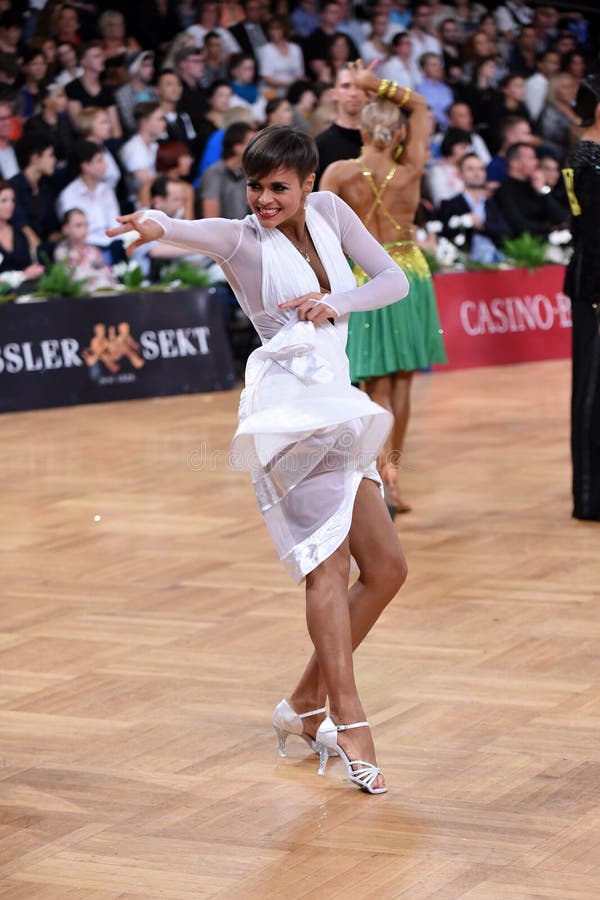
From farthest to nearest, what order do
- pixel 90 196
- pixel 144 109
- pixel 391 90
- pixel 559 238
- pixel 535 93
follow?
pixel 535 93 < pixel 559 238 < pixel 144 109 < pixel 90 196 < pixel 391 90

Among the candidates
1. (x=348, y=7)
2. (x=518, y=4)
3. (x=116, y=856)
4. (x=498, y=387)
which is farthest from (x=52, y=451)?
(x=518, y=4)

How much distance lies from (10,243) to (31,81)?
2.18 m

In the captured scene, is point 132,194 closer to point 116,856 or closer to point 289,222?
point 289,222

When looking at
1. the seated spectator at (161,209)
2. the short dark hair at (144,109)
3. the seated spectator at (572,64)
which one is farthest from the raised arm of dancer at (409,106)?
the seated spectator at (572,64)

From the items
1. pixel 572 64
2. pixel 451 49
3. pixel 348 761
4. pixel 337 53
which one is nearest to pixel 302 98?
pixel 337 53

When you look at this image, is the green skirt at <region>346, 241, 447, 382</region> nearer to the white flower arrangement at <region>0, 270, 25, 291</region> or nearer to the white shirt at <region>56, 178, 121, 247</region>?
the white flower arrangement at <region>0, 270, 25, 291</region>

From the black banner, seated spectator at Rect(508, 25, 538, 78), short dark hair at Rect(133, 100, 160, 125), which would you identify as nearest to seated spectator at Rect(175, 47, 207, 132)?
short dark hair at Rect(133, 100, 160, 125)

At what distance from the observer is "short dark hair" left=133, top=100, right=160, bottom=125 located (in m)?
12.1

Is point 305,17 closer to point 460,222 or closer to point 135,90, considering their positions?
point 135,90

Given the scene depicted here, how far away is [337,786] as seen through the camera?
12.1 feet

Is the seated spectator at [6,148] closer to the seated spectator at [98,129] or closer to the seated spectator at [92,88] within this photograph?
the seated spectator at [98,129]

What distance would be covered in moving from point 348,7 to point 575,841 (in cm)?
1289

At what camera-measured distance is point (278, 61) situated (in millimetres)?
13953

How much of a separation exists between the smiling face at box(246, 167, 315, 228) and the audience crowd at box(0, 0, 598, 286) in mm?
6454
